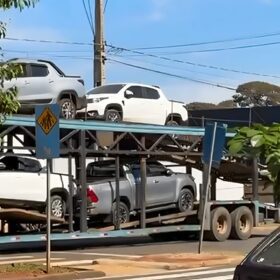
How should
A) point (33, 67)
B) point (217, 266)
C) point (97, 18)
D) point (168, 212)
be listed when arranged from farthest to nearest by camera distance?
point (97, 18) < point (168, 212) < point (33, 67) < point (217, 266)

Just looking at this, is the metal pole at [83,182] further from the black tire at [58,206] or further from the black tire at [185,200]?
the black tire at [185,200]

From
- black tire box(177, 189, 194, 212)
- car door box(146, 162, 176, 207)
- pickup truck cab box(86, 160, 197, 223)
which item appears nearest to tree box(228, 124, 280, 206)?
pickup truck cab box(86, 160, 197, 223)

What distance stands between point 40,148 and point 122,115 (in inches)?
432

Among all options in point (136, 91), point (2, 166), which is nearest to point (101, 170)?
point (2, 166)

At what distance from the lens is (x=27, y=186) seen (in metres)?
19.8

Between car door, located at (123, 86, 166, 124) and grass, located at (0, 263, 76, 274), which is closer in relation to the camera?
grass, located at (0, 263, 76, 274)

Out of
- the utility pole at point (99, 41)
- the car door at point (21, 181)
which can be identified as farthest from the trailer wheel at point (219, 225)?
the utility pole at point (99, 41)

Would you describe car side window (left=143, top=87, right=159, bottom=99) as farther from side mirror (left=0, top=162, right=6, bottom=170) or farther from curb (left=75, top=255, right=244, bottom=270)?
curb (left=75, top=255, right=244, bottom=270)

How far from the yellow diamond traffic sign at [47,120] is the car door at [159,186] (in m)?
8.57

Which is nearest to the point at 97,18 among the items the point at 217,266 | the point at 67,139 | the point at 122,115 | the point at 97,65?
the point at 97,65

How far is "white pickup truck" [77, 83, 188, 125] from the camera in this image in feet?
80.9

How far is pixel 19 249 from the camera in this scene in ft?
71.9

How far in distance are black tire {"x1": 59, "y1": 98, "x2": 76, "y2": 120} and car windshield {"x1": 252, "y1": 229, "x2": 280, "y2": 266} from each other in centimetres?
1598

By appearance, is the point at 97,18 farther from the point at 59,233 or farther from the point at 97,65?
the point at 59,233
